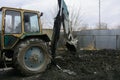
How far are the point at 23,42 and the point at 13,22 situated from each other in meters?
0.83

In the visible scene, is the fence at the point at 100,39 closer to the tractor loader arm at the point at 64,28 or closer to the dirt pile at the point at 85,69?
the dirt pile at the point at 85,69

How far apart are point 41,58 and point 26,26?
138 cm

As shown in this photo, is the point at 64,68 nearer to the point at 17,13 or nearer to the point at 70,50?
the point at 70,50

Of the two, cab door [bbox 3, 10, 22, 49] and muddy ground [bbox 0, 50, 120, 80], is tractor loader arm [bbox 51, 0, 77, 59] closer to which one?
muddy ground [bbox 0, 50, 120, 80]

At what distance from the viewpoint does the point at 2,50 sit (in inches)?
372

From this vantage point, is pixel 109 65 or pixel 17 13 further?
pixel 109 65

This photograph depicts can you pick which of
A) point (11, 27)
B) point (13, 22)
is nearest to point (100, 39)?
point (13, 22)

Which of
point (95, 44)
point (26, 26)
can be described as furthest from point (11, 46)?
point (95, 44)

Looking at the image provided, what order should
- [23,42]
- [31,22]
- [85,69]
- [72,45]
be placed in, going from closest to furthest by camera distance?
[23,42] → [31,22] → [85,69] → [72,45]

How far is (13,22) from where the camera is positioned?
9688mm

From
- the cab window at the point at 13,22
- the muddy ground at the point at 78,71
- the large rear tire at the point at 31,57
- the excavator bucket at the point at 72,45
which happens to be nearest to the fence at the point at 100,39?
the muddy ground at the point at 78,71

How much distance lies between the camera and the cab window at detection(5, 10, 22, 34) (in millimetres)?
9516

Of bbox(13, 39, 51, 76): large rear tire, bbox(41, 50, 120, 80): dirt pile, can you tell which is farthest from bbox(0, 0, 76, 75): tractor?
bbox(41, 50, 120, 80): dirt pile

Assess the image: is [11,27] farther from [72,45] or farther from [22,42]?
[72,45]
